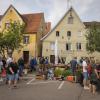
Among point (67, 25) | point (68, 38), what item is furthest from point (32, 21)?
point (68, 38)

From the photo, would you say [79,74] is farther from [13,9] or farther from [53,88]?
[13,9]

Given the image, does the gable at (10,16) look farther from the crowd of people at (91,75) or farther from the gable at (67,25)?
the crowd of people at (91,75)

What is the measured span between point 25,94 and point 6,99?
7.12 feet

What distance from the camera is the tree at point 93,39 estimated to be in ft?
216

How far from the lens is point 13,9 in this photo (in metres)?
71.6

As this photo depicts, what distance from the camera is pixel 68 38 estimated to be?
7031 centimetres

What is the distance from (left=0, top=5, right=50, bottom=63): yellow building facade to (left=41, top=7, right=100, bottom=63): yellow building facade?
5.84 ft

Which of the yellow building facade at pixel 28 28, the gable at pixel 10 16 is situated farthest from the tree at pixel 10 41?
the gable at pixel 10 16

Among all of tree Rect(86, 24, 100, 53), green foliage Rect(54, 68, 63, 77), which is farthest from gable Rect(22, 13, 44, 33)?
green foliage Rect(54, 68, 63, 77)

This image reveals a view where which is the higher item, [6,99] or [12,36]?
[12,36]

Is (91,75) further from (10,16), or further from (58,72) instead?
(10,16)

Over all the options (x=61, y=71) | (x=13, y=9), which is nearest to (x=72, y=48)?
(x=13, y=9)

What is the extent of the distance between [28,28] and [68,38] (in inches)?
275

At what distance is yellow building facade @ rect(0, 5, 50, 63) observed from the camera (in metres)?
68.9
